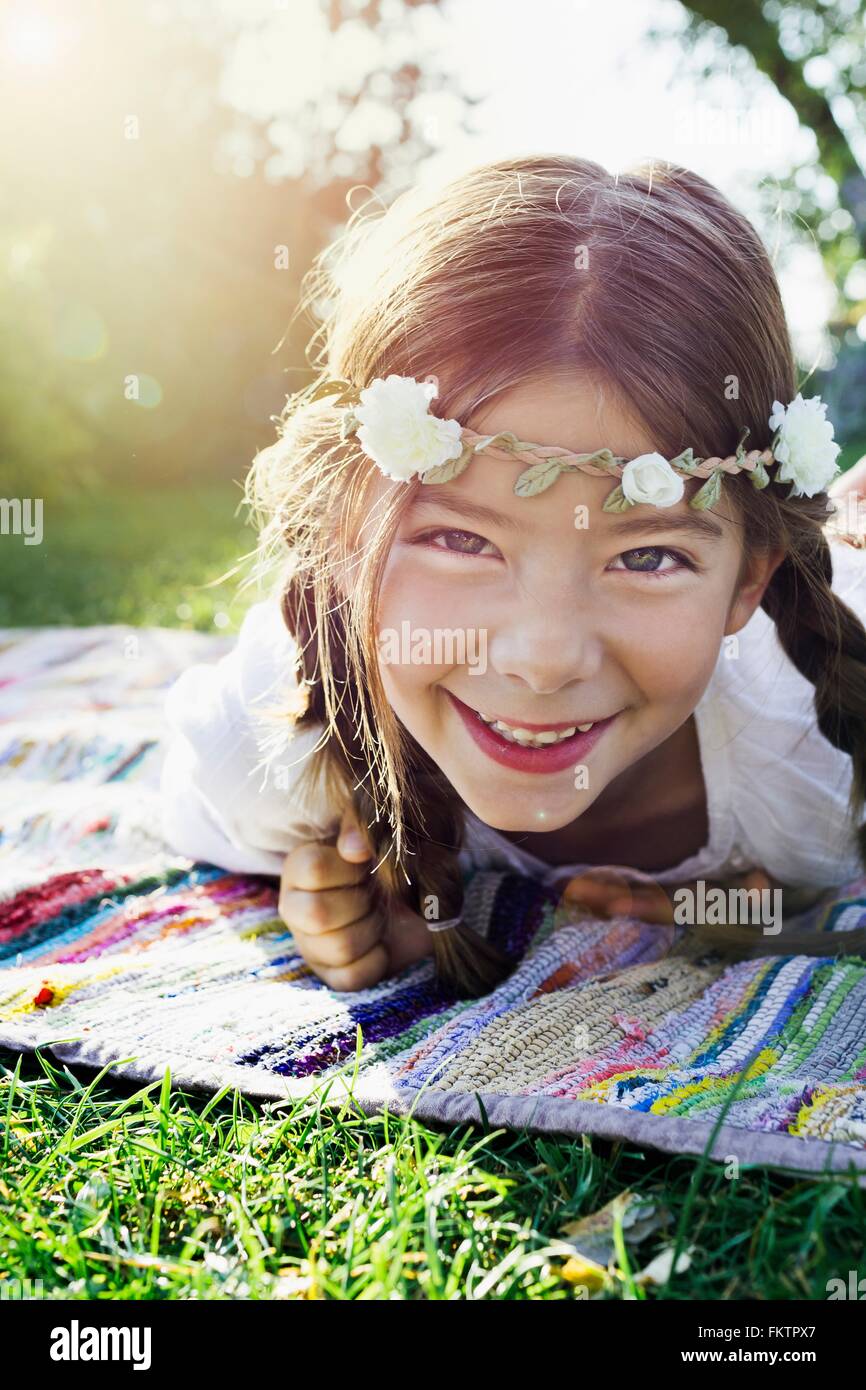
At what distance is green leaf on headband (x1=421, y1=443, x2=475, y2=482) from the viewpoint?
1.51m

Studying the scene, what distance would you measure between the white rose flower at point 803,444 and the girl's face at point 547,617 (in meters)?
0.12

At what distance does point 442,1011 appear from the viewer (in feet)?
5.88

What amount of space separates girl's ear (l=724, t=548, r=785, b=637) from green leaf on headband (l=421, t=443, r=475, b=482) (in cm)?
48

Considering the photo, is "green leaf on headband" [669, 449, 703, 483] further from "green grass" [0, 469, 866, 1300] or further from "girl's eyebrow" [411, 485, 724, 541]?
"green grass" [0, 469, 866, 1300]

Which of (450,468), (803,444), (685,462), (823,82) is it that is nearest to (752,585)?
(803,444)

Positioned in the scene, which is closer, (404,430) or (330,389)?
(404,430)

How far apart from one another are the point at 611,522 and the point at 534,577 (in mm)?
120

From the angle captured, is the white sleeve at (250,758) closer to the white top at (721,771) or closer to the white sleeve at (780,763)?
the white top at (721,771)

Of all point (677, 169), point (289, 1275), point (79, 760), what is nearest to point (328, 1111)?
point (289, 1275)

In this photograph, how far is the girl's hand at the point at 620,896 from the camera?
211cm

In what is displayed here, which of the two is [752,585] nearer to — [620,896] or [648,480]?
[648,480]

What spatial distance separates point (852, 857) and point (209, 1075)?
123cm

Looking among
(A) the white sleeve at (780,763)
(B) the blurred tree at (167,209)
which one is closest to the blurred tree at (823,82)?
(B) the blurred tree at (167,209)

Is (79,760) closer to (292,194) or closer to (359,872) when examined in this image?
(359,872)
